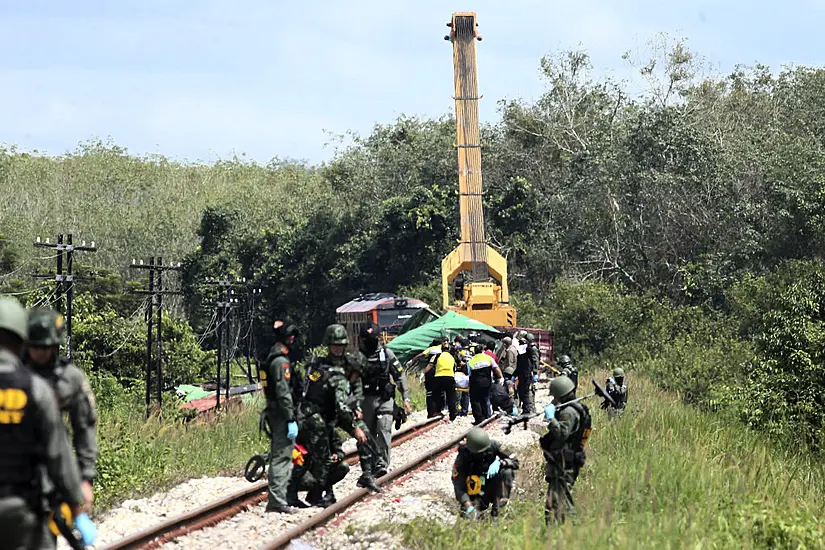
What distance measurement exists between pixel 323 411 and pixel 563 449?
2696 millimetres

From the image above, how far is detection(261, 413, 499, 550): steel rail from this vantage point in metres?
9.37

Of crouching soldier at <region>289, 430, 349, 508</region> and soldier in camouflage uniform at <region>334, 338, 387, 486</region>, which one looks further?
soldier in camouflage uniform at <region>334, 338, 387, 486</region>

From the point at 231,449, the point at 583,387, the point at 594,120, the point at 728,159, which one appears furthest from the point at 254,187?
Result: the point at 231,449

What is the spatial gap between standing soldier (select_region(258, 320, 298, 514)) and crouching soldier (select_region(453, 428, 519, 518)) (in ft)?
5.66

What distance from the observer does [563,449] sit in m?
9.77

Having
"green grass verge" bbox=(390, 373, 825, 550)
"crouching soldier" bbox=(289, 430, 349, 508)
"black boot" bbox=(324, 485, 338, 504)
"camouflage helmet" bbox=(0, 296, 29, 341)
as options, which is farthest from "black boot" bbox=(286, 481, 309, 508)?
"camouflage helmet" bbox=(0, 296, 29, 341)

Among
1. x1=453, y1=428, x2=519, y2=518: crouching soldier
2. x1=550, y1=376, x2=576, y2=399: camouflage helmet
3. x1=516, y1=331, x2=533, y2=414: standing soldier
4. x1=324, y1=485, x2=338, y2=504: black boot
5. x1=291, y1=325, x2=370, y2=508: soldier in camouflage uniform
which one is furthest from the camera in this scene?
x1=516, y1=331, x2=533, y2=414: standing soldier

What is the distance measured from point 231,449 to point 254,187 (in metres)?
81.7

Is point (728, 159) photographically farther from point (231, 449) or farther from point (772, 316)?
point (231, 449)

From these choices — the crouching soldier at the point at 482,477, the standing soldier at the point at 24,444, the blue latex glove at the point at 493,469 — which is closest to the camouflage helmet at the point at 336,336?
the crouching soldier at the point at 482,477

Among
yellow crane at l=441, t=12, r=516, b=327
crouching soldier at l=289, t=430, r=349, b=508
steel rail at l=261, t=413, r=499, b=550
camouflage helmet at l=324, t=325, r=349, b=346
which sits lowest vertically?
steel rail at l=261, t=413, r=499, b=550

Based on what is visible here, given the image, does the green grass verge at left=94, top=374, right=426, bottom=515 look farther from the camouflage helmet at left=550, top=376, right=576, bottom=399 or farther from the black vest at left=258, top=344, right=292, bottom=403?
the camouflage helmet at left=550, top=376, right=576, bottom=399

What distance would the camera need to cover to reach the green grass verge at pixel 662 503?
887 cm

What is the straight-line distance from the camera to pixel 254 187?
96.6 metres
